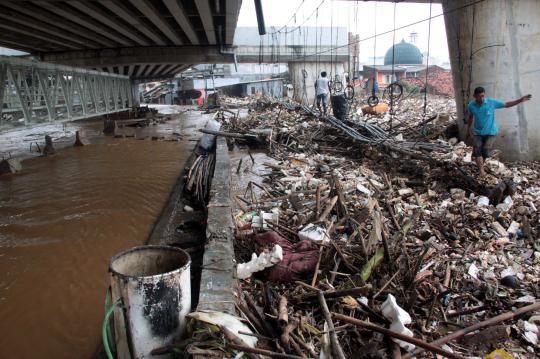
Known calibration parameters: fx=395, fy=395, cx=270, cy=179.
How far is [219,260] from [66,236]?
418cm

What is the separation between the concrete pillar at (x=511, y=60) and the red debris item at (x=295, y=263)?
781cm

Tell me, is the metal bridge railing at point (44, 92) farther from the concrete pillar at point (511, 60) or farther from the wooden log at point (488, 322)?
the concrete pillar at point (511, 60)

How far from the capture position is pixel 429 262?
4.75 meters

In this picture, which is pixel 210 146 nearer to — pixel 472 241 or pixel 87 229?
pixel 87 229

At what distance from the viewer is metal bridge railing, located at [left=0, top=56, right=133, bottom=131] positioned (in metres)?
10.2

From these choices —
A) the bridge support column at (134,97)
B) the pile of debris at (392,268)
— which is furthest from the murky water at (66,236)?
the bridge support column at (134,97)

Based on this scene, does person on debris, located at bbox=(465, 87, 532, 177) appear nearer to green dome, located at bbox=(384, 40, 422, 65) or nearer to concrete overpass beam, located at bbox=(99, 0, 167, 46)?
concrete overpass beam, located at bbox=(99, 0, 167, 46)

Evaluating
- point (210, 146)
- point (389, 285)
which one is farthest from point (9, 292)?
point (210, 146)

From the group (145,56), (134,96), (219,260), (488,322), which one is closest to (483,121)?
(488,322)

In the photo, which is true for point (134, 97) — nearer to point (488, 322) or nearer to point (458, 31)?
point (458, 31)

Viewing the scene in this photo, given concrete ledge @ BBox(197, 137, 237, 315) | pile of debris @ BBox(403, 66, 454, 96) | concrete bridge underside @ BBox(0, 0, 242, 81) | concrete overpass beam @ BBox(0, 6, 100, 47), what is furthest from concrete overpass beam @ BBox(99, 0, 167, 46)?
pile of debris @ BBox(403, 66, 454, 96)

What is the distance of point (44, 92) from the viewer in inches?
471

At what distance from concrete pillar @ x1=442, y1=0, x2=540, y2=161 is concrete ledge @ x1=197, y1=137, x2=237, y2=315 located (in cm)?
748

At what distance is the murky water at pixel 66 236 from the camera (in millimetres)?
4672
